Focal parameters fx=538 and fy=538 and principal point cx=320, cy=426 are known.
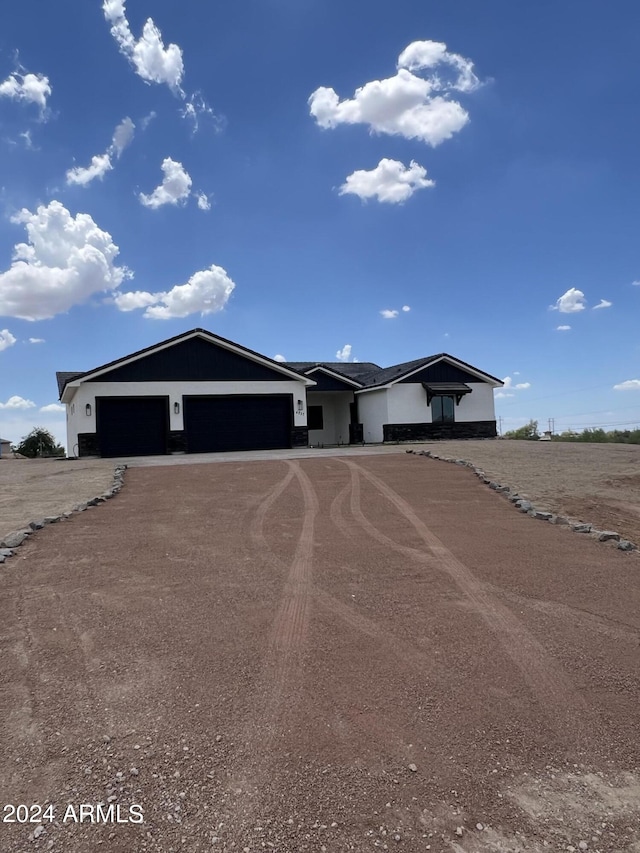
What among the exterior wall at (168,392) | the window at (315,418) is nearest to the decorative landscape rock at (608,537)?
the exterior wall at (168,392)

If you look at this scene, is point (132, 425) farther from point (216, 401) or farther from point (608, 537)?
→ point (608, 537)

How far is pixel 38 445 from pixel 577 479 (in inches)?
1470

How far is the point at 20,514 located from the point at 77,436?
1312cm

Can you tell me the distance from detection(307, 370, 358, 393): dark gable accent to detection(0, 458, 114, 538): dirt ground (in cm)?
1404

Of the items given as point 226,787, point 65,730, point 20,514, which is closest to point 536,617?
point 226,787

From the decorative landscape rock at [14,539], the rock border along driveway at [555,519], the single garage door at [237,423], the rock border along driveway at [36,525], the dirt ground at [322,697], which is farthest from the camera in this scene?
the single garage door at [237,423]

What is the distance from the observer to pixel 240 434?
22.8 metres

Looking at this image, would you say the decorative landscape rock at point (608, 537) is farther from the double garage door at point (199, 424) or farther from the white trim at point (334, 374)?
the white trim at point (334, 374)

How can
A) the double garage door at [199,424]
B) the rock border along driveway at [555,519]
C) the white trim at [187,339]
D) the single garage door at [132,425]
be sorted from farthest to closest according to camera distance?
the double garage door at [199,424] < the single garage door at [132,425] < the white trim at [187,339] < the rock border along driveway at [555,519]

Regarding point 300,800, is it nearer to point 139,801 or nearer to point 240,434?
point 139,801

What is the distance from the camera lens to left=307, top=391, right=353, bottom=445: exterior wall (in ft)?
98.7

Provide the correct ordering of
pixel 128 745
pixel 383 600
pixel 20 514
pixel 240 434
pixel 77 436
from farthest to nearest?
pixel 240 434 < pixel 77 436 < pixel 20 514 < pixel 383 600 < pixel 128 745

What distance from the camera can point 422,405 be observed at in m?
27.1

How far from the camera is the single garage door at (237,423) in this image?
22219mm
